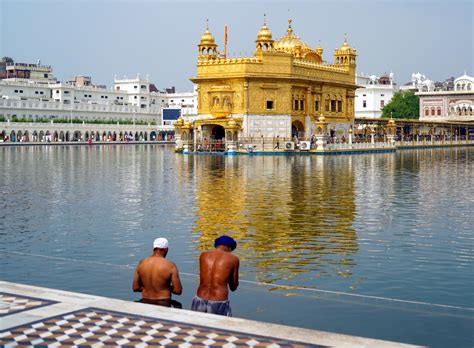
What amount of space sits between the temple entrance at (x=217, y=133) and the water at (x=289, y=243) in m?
39.6

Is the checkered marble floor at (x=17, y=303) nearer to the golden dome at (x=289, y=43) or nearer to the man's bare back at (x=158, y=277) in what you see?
the man's bare back at (x=158, y=277)

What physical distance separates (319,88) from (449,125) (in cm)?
3527

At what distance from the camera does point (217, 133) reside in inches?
2776

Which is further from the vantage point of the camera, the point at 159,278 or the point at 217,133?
the point at 217,133

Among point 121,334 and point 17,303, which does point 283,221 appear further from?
point 121,334

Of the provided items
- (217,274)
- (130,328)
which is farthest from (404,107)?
(130,328)

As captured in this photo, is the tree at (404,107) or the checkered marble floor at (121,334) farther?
the tree at (404,107)

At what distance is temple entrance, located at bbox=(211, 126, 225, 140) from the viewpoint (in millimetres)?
69562

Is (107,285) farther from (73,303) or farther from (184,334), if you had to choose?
(184,334)

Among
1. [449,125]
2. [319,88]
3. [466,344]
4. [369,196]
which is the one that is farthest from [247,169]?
[449,125]

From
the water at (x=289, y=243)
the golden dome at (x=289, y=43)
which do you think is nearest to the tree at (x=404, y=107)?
the golden dome at (x=289, y=43)

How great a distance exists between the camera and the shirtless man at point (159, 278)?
952 centimetres

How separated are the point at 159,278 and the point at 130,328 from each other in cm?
130

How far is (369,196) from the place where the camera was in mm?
24844
